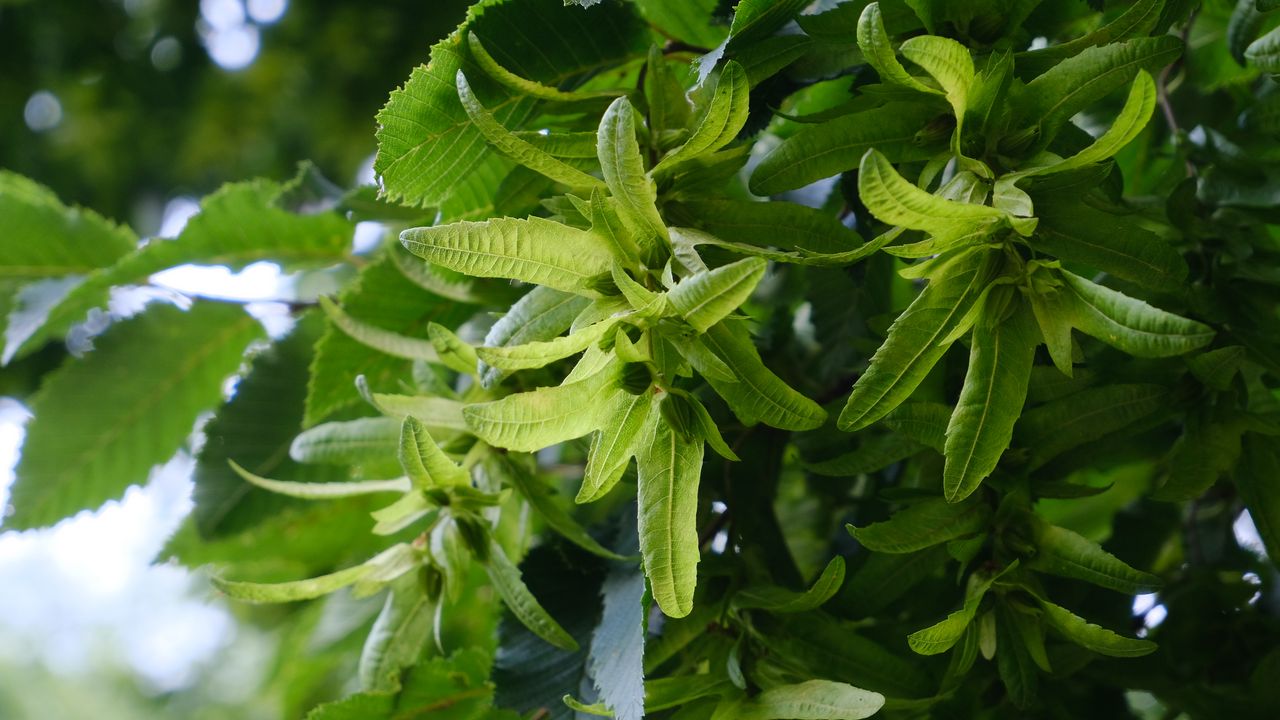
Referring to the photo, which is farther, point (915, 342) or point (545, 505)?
point (545, 505)

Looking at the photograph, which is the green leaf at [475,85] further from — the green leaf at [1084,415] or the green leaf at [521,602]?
the green leaf at [1084,415]

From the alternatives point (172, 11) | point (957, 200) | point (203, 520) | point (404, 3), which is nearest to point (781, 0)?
point (957, 200)

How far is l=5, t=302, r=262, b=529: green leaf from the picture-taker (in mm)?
851

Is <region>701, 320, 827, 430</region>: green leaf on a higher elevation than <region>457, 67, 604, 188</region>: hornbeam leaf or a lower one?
lower

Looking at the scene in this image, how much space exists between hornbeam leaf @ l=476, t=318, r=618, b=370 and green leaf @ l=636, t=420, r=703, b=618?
5cm

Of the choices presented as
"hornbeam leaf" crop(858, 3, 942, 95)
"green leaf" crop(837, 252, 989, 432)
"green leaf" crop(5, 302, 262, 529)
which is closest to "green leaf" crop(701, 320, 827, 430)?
"green leaf" crop(837, 252, 989, 432)

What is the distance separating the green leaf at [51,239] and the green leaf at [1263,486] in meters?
0.88

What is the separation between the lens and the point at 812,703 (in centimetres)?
47

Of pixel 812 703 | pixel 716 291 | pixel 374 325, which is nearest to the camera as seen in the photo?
pixel 716 291

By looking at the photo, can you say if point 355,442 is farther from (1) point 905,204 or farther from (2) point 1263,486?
(2) point 1263,486

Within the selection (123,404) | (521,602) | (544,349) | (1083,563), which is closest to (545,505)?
(521,602)

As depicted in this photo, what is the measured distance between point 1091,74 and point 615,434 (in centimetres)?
24

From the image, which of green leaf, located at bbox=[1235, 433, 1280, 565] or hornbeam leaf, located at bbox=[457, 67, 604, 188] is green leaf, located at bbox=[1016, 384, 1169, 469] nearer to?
green leaf, located at bbox=[1235, 433, 1280, 565]

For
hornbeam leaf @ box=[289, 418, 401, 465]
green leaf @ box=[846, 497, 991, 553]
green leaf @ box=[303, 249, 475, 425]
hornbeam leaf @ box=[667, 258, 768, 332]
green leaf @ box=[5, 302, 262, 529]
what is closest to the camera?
hornbeam leaf @ box=[667, 258, 768, 332]
